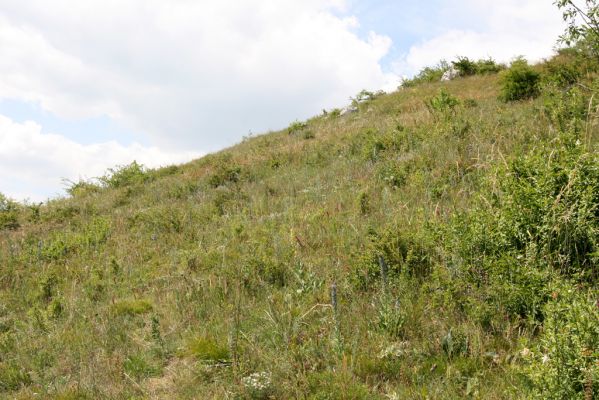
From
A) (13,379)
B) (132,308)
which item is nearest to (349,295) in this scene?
(132,308)

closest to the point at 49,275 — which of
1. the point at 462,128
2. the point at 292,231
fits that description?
the point at 292,231

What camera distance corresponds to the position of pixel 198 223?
8.55m

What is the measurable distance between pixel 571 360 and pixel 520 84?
13.1m

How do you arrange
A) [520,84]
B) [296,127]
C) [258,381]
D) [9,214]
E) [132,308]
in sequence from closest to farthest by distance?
[258,381]
[132,308]
[9,214]
[520,84]
[296,127]

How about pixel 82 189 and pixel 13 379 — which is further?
pixel 82 189

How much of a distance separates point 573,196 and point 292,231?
3398mm

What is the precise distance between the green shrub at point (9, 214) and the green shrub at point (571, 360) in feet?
39.6

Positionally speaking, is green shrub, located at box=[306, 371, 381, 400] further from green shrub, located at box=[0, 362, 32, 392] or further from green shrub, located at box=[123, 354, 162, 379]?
green shrub, located at box=[0, 362, 32, 392]

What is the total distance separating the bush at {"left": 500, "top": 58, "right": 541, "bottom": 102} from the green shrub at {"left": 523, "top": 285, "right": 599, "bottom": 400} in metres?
12.7

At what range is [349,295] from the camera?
179 inches

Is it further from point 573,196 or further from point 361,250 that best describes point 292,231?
point 573,196

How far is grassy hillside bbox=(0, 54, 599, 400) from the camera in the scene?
10.7ft

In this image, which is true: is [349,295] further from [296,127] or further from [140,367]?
[296,127]

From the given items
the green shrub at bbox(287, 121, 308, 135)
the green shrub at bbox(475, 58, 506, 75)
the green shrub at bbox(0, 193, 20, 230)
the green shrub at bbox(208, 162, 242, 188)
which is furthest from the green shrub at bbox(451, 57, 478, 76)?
the green shrub at bbox(0, 193, 20, 230)
